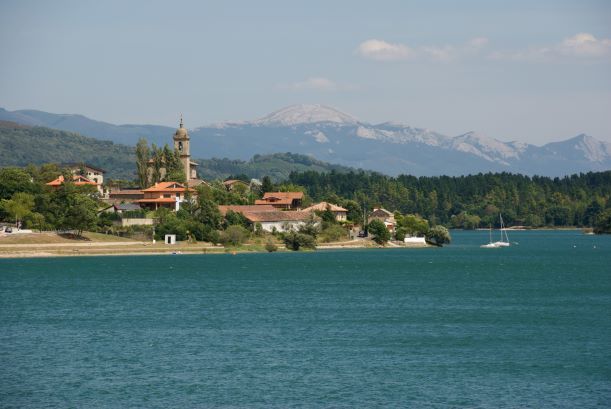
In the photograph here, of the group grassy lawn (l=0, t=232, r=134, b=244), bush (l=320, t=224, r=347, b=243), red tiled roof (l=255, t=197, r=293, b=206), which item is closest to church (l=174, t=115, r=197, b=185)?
red tiled roof (l=255, t=197, r=293, b=206)

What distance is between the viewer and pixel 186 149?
141m

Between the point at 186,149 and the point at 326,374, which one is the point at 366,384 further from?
the point at 186,149

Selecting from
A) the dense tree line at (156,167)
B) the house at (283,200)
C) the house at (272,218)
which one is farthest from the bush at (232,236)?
the house at (283,200)

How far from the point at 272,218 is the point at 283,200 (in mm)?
19641

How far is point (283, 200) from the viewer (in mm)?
139875

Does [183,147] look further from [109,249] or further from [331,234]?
[109,249]

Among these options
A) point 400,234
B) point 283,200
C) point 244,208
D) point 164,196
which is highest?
point 283,200

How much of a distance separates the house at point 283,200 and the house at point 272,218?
12738 mm

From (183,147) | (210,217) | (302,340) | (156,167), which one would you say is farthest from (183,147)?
(302,340)

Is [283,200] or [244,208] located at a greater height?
[283,200]

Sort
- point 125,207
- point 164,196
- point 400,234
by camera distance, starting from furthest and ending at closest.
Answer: point 400,234, point 164,196, point 125,207

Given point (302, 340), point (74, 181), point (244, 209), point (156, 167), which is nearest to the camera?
point (302, 340)

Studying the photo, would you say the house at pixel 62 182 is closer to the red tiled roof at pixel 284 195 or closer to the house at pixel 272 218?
the house at pixel 272 218

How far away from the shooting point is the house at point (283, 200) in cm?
13850
